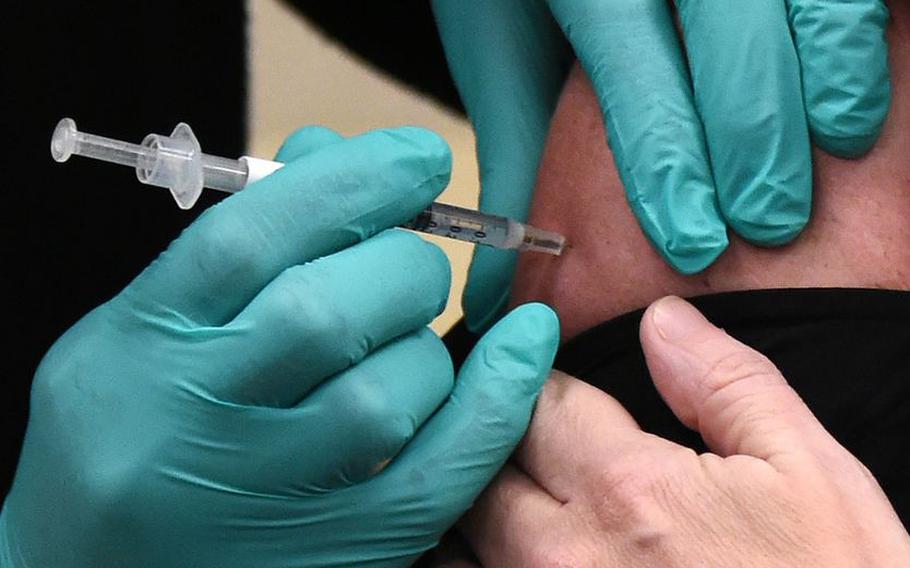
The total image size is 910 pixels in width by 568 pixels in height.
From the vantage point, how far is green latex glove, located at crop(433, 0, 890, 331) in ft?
2.72

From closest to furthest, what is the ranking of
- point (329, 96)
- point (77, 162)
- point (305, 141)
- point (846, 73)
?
point (846, 73), point (305, 141), point (77, 162), point (329, 96)

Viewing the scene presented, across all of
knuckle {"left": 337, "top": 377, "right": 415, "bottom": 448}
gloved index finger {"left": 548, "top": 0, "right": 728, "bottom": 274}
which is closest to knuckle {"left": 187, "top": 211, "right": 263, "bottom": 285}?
knuckle {"left": 337, "top": 377, "right": 415, "bottom": 448}

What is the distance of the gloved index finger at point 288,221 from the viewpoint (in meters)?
0.77

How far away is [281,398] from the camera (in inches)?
30.8

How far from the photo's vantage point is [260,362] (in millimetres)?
752

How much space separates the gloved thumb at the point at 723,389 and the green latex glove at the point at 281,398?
11 centimetres

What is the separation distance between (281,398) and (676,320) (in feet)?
1.12

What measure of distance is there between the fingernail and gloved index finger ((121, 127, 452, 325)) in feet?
0.78

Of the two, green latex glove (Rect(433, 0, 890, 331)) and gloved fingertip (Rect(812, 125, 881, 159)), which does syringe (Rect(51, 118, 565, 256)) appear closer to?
green latex glove (Rect(433, 0, 890, 331))

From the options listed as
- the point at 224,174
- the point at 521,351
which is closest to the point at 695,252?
the point at 521,351

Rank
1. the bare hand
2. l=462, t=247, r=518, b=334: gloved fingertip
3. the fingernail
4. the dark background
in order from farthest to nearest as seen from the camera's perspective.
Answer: the dark background → l=462, t=247, r=518, b=334: gloved fingertip → the fingernail → the bare hand

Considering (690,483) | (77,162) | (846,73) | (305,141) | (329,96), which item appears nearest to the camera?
(690,483)

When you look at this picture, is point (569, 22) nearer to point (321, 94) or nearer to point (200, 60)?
point (200, 60)

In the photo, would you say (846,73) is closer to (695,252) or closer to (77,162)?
(695,252)
